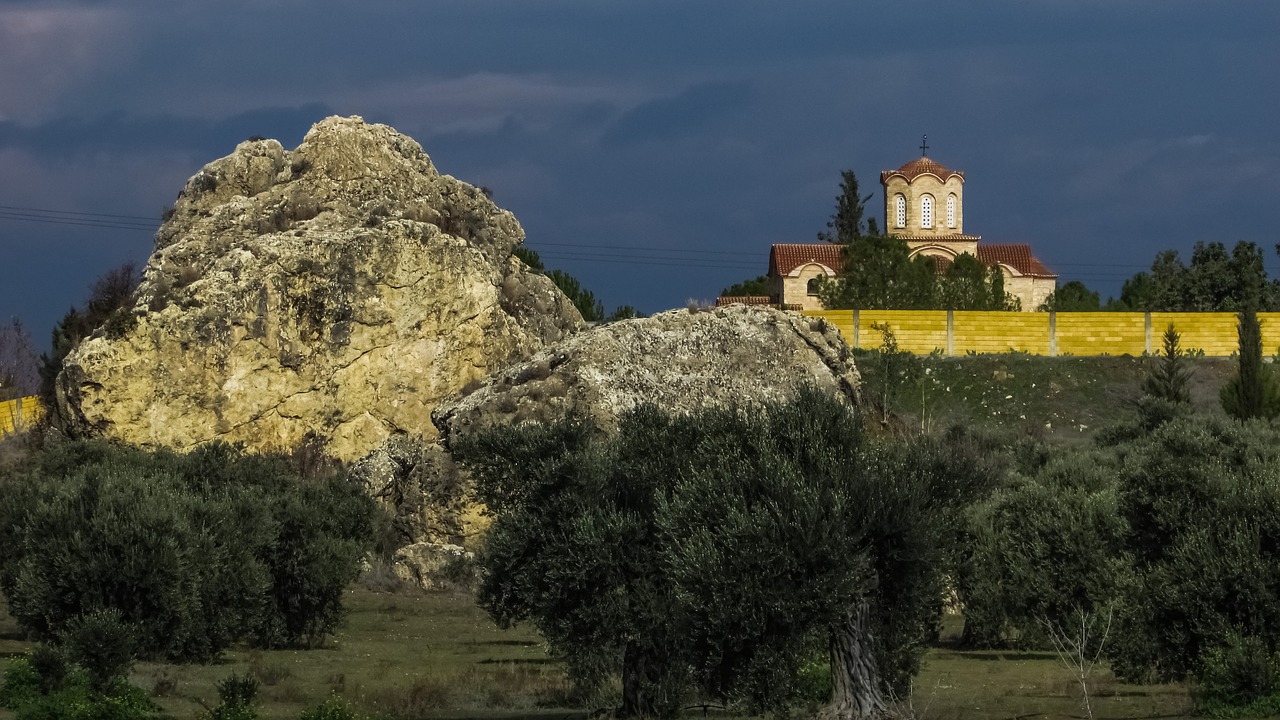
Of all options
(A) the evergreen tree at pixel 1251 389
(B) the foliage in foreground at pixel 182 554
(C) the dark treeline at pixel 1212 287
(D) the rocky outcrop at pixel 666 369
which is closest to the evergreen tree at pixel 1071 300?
(C) the dark treeline at pixel 1212 287

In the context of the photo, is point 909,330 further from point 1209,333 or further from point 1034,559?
point 1034,559

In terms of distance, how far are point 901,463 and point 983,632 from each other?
43.8 feet

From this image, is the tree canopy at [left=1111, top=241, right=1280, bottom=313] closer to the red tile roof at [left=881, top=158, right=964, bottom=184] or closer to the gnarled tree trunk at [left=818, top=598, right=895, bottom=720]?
the red tile roof at [left=881, top=158, right=964, bottom=184]

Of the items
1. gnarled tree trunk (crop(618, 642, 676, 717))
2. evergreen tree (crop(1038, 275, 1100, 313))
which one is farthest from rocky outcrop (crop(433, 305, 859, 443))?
evergreen tree (crop(1038, 275, 1100, 313))

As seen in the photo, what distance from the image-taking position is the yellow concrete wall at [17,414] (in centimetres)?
6475

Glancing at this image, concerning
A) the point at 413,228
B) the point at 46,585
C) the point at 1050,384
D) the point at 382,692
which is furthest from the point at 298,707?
the point at 1050,384

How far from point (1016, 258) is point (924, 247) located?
27.0 feet

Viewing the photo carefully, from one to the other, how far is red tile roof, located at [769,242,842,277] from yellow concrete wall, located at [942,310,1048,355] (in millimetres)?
37978

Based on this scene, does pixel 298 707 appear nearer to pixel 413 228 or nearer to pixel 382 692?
pixel 382 692

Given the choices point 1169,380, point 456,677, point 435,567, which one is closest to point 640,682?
point 456,677

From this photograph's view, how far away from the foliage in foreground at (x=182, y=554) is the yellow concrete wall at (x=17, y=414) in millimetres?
30216

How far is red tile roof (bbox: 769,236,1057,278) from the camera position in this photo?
353 feet

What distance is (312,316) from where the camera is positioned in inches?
1944

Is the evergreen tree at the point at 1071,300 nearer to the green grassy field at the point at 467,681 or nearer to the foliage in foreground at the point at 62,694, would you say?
the green grassy field at the point at 467,681
